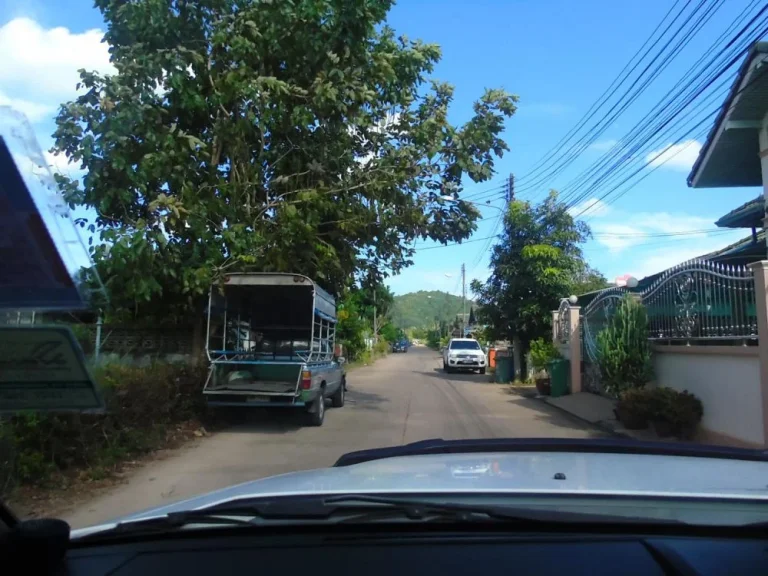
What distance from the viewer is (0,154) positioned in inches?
73.7

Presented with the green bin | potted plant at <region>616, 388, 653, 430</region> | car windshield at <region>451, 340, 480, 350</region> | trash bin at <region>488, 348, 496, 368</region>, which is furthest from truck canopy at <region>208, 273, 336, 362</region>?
trash bin at <region>488, 348, 496, 368</region>

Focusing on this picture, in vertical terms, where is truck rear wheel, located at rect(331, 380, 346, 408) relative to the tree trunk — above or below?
below

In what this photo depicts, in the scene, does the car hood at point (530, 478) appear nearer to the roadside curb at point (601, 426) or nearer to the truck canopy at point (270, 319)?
the roadside curb at point (601, 426)

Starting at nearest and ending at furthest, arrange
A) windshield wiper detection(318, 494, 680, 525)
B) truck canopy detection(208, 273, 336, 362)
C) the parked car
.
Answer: windshield wiper detection(318, 494, 680, 525), truck canopy detection(208, 273, 336, 362), the parked car

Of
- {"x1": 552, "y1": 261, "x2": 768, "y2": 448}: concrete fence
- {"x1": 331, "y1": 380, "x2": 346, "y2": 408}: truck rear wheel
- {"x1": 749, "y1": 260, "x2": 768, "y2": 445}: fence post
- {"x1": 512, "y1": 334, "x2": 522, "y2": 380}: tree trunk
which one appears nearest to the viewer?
{"x1": 749, "y1": 260, "x2": 768, "y2": 445}: fence post

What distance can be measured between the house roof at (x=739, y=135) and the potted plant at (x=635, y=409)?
5.73 m

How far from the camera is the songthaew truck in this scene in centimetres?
1246

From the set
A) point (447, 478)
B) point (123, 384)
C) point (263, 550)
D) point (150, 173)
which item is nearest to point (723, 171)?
point (150, 173)

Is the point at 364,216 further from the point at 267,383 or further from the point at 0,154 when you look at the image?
the point at 0,154

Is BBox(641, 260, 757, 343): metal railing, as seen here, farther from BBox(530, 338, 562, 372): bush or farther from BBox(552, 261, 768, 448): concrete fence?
BBox(530, 338, 562, 372): bush

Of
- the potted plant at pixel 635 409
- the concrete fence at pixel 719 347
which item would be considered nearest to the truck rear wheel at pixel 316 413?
the potted plant at pixel 635 409

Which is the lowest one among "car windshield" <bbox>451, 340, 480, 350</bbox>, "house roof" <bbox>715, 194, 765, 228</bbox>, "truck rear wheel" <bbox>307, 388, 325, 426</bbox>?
"truck rear wheel" <bbox>307, 388, 325, 426</bbox>

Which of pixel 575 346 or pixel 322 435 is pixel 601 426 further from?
pixel 575 346

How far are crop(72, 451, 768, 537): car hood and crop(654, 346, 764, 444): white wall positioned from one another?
7153 mm
